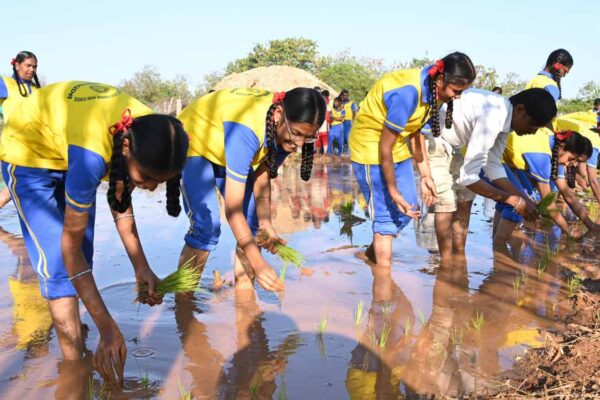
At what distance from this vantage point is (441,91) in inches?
171

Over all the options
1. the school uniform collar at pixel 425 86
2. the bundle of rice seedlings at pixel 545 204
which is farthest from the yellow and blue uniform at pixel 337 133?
the school uniform collar at pixel 425 86

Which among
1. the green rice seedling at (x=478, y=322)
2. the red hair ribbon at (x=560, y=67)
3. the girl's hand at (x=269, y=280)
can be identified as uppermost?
the red hair ribbon at (x=560, y=67)

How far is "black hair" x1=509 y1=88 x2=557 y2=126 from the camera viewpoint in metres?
4.70

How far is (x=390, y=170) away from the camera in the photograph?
4.61 meters

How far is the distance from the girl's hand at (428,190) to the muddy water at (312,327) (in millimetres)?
607

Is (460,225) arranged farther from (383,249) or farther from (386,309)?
(386,309)

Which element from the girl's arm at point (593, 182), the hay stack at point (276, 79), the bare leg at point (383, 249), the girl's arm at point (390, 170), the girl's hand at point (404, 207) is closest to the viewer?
the girl's arm at point (390, 170)

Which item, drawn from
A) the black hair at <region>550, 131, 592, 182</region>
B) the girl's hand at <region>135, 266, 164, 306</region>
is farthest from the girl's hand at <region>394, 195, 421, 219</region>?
the girl's hand at <region>135, 266, 164, 306</region>

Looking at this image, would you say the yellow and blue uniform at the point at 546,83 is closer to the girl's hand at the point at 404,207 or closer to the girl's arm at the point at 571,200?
the girl's arm at the point at 571,200

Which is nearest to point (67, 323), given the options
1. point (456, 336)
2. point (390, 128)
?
point (456, 336)

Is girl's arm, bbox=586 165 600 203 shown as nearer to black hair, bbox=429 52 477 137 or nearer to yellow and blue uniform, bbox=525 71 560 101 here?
yellow and blue uniform, bbox=525 71 560 101

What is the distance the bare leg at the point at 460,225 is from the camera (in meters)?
5.78

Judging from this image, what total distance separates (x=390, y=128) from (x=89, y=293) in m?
2.49

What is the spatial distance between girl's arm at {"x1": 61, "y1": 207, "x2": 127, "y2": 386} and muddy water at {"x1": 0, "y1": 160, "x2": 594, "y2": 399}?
174 mm
